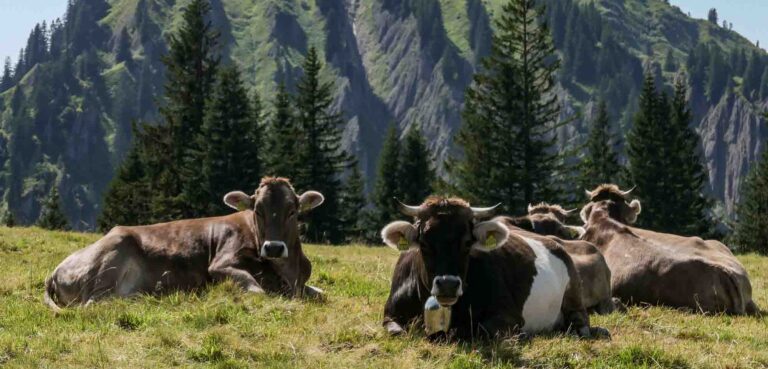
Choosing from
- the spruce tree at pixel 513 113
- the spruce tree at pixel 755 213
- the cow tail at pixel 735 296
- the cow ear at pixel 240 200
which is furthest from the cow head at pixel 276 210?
the spruce tree at pixel 755 213

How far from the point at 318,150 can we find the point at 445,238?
58.2m

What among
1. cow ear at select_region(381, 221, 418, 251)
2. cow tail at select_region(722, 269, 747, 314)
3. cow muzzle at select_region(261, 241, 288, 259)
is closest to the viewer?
cow ear at select_region(381, 221, 418, 251)

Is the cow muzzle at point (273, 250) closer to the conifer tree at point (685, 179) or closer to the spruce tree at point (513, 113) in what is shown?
the spruce tree at point (513, 113)

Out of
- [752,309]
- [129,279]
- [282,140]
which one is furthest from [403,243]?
[282,140]

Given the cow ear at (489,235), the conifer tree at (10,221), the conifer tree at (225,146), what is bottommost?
the conifer tree at (10,221)

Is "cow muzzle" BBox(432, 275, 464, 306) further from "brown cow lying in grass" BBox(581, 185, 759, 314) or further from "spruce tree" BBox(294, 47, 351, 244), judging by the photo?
"spruce tree" BBox(294, 47, 351, 244)

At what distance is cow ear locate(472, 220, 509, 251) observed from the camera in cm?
941

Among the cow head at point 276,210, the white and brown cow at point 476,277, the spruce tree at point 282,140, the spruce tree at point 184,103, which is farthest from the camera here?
the spruce tree at point 282,140

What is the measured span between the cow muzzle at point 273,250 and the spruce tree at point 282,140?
47956mm

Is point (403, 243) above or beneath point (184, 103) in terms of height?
beneath

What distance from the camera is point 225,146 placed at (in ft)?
193

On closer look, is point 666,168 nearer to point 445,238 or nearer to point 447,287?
point 445,238

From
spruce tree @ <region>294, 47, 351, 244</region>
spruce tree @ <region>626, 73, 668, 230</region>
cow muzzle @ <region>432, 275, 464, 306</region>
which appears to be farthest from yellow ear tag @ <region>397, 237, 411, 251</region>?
spruce tree @ <region>626, 73, 668, 230</region>

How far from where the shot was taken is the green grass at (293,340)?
28.8ft
